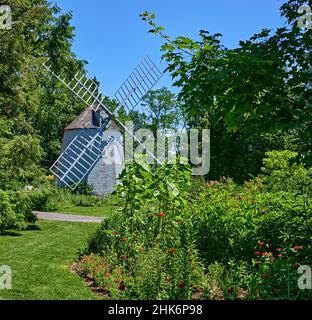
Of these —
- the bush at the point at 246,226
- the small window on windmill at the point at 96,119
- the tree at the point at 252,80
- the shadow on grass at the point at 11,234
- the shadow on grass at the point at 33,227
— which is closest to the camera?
the tree at the point at 252,80

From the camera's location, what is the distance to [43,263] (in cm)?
883

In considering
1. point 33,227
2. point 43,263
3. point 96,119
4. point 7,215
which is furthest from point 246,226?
point 96,119

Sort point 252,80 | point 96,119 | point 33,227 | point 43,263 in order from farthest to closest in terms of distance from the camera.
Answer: point 96,119
point 33,227
point 43,263
point 252,80

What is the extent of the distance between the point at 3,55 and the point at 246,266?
11.8 metres

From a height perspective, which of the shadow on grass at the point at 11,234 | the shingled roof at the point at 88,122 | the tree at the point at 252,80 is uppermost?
the shingled roof at the point at 88,122

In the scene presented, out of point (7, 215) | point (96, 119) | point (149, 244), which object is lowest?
point (149, 244)

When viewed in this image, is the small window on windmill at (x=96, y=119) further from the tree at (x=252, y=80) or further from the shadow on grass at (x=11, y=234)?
the tree at (x=252, y=80)

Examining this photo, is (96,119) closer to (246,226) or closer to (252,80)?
(246,226)

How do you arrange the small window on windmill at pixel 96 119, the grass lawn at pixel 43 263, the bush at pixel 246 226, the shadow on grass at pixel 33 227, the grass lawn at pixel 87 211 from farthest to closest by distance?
the small window on windmill at pixel 96 119
the grass lawn at pixel 87 211
the shadow on grass at pixel 33 227
the bush at pixel 246 226
the grass lawn at pixel 43 263

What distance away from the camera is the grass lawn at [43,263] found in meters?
6.57

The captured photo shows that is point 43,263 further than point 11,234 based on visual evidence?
No

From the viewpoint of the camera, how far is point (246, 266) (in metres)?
6.64

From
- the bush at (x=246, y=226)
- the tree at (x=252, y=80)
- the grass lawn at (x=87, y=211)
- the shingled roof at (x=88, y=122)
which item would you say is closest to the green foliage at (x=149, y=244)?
the bush at (x=246, y=226)
